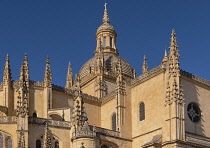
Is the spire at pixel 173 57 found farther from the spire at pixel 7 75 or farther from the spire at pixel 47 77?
the spire at pixel 7 75

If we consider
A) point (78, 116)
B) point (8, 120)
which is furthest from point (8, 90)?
point (78, 116)

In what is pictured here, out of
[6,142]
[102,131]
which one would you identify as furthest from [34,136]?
[102,131]

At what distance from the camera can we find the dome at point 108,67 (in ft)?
205

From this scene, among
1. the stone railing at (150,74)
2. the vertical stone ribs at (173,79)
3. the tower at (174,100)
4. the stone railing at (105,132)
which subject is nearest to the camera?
the tower at (174,100)

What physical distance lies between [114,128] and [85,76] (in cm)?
1332

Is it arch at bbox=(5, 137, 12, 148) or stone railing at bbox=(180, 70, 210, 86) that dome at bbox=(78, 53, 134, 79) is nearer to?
stone railing at bbox=(180, 70, 210, 86)

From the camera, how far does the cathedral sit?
42125 millimetres

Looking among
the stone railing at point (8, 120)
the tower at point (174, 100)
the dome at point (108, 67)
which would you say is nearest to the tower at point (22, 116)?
the stone railing at point (8, 120)

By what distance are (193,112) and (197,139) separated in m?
2.64

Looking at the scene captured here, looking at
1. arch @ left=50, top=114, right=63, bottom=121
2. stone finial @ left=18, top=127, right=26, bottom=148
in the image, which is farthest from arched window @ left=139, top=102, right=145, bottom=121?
stone finial @ left=18, top=127, right=26, bottom=148

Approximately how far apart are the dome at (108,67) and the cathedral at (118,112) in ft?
29.9

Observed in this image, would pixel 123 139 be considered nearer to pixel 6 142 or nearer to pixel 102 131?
→ pixel 102 131

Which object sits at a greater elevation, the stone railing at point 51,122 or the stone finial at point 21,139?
the stone railing at point 51,122

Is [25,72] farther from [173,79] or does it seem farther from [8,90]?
[173,79]
